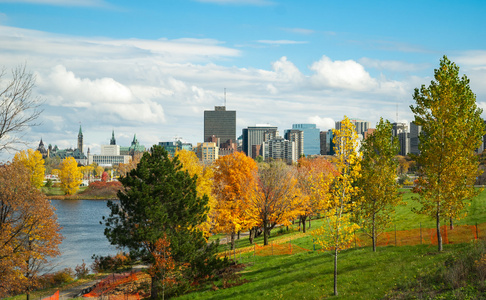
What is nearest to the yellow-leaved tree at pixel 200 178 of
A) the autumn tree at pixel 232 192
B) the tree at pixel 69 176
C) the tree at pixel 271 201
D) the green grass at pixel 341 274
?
the autumn tree at pixel 232 192

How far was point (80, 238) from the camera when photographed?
76.0 meters

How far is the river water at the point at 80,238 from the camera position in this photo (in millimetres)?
60094

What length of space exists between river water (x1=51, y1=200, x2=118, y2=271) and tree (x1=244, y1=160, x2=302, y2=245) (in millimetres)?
22612

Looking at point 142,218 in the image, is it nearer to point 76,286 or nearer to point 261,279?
point 261,279

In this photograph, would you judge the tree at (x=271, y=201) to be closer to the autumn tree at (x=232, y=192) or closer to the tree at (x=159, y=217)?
the autumn tree at (x=232, y=192)

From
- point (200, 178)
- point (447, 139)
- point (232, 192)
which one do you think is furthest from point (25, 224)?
point (447, 139)

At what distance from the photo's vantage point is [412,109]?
31969 millimetres

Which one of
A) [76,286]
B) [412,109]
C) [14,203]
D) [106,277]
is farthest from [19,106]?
[106,277]

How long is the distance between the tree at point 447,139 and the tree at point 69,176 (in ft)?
477

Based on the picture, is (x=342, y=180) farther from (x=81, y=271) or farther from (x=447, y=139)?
(x=81, y=271)

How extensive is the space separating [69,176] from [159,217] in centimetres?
13598

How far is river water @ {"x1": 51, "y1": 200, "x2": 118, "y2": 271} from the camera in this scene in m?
60.1

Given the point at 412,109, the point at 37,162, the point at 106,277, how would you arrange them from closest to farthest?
the point at 412,109, the point at 106,277, the point at 37,162

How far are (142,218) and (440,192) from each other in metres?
23.2
